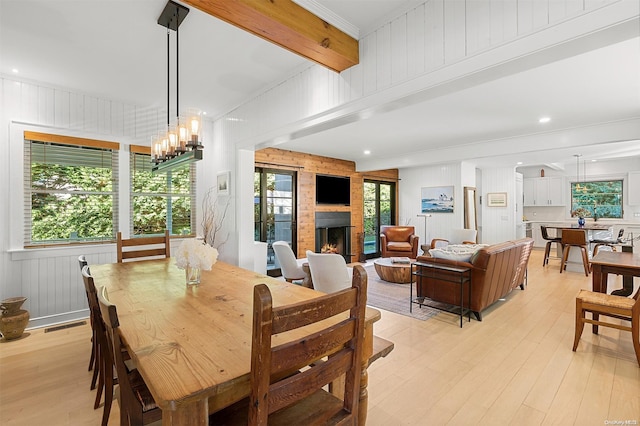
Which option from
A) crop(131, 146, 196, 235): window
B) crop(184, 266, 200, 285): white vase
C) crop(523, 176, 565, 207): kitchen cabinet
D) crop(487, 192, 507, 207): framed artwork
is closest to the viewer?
crop(184, 266, 200, 285): white vase

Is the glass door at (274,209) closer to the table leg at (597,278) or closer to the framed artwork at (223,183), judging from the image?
the framed artwork at (223,183)

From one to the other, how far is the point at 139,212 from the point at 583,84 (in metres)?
5.66

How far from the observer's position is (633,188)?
7.57 m

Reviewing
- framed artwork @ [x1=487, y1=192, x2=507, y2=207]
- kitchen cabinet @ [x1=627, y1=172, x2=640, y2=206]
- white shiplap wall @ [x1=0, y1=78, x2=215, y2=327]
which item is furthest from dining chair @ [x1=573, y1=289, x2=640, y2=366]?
kitchen cabinet @ [x1=627, y1=172, x2=640, y2=206]

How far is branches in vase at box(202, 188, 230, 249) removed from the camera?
4441 millimetres

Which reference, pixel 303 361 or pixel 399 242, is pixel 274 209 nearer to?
pixel 399 242

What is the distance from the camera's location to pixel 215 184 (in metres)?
4.68

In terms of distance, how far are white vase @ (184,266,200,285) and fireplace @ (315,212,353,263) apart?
4.55 meters

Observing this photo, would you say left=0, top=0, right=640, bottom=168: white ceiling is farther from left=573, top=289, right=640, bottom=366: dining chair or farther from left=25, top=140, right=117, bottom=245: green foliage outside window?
left=573, top=289, right=640, bottom=366: dining chair

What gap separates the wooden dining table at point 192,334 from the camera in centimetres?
89

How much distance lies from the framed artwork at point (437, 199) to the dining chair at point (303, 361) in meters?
7.00

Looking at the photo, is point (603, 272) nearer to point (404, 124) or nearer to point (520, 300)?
point (520, 300)

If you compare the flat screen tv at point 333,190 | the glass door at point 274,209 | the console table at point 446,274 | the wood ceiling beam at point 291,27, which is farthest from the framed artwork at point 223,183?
the console table at point 446,274

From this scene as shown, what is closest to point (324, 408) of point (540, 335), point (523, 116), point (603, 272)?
point (540, 335)
